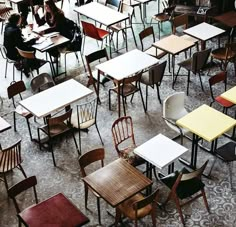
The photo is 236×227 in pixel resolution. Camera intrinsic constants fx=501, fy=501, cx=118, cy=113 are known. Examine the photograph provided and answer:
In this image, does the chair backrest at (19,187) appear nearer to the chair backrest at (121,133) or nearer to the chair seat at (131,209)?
the chair seat at (131,209)

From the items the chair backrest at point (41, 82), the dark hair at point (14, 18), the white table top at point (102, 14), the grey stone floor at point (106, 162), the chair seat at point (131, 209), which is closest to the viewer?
the chair seat at point (131, 209)

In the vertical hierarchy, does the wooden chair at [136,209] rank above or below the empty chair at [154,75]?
below

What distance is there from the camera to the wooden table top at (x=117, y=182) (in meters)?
5.73

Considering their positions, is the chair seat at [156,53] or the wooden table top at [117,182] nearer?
the wooden table top at [117,182]

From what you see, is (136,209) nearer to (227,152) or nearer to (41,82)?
(227,152)

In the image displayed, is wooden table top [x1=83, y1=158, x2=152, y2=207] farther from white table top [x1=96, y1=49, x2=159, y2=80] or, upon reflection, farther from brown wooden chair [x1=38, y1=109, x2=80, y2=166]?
white table top [x1=96, y1=49, x2=159, y2=80]

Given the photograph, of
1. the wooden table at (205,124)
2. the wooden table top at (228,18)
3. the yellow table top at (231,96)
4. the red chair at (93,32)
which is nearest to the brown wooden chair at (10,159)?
the wooden table at (205,124)

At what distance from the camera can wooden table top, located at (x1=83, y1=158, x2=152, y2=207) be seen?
5.73 metres

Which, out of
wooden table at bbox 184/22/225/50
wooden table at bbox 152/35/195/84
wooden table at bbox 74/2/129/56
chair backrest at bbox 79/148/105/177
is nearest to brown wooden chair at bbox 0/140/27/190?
chair backrest at bbox 79/148/105/177

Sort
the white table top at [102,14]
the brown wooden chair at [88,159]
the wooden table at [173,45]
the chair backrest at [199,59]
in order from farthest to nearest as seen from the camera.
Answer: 1. the white table top at [102,14]
2. the wooden table at [173,45]
3. the chair backrest at [199,59]
4. the brown wooden chair at [88,159]

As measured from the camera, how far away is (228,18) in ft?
32.8

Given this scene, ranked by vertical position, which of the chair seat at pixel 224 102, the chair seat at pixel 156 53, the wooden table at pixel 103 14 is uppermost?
the wooden table at pixel 103 14

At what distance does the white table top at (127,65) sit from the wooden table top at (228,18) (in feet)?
7.55

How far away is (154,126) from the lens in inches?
314
